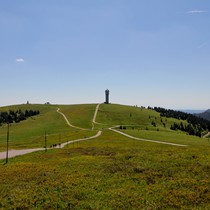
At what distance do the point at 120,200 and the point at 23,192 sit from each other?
10062mm

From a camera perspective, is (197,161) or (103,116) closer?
(197,161)

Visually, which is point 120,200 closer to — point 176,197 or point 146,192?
point 146,192

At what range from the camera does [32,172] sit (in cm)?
3653

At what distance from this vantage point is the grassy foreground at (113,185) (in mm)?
23094

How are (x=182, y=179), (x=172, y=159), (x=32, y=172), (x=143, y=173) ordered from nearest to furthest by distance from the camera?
1. (x=182, y=179)
2. (x=143, y=173)
3. (x=32, y=172)
4. (x=172, y=159)

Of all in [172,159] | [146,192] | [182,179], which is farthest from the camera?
[172,159]

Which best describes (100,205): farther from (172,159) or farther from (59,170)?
(172,159)

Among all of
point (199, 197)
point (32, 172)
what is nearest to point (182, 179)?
point (199, 197)

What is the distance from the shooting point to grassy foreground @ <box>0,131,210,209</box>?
2309 centimetres

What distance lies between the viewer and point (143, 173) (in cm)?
3244

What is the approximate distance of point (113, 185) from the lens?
28.0 metres

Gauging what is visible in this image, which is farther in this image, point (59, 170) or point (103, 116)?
point (103, 116)

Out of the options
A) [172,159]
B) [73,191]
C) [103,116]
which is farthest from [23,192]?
[103,116]

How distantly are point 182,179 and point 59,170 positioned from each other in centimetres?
1664
